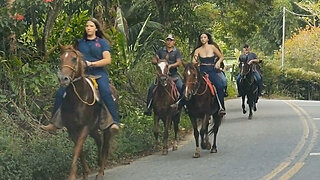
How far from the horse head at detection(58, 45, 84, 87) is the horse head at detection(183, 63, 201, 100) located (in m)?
4.05

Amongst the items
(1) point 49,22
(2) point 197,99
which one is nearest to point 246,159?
(2) point 197,99

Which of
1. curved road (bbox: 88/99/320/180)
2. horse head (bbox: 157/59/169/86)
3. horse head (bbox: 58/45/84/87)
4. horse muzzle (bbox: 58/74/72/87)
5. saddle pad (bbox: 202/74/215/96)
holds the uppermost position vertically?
horse head (bbox: 58/45/84/87)

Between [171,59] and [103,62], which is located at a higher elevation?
[103,62]

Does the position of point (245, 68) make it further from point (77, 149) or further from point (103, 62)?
point (77, 149)

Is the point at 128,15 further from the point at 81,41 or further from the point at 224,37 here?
the point at 224,37

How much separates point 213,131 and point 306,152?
224cm

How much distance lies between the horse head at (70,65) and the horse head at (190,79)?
13.3 feet

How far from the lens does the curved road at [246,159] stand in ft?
38.4

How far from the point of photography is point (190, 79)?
555 inches

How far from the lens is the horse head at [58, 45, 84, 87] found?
999cm

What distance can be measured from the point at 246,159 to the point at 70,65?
4811mm

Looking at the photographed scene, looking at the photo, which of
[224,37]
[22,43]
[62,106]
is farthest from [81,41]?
[224,37]

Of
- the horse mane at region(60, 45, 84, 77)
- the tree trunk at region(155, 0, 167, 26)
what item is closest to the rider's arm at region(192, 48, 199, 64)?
the horse mane at region(60, 45, 84, 77)

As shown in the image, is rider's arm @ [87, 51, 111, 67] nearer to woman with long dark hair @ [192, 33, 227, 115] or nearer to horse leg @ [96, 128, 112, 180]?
horse leg @ [96, 128, 112, 180]
